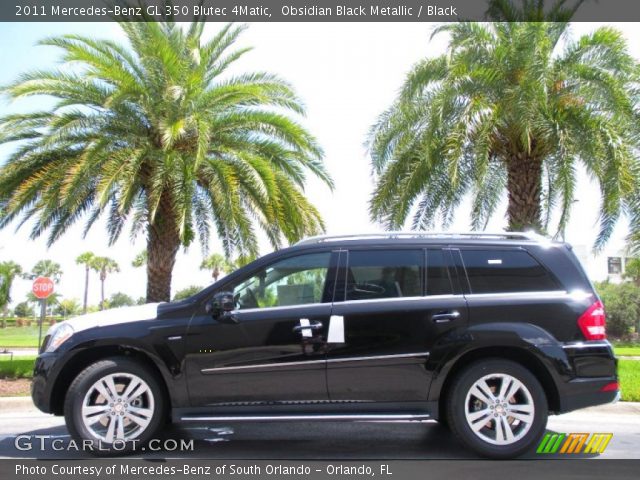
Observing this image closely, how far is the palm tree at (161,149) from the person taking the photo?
11758 millimetres

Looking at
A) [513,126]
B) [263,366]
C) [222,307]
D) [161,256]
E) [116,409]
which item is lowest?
[116,409]

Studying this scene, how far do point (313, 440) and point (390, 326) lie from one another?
164 centimetres

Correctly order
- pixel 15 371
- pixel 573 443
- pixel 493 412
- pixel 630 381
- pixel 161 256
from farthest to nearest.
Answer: pixel 161 256 → pixel 15 371 → pixel 630 381 → pixel 573 443 → pixel 493 412

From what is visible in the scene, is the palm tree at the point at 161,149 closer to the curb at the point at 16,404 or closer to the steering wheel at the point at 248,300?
the curb at the point at 16,404

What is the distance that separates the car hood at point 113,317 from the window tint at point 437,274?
2.53 m

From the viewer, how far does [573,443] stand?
6133 millimetres

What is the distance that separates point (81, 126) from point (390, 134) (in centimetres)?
618

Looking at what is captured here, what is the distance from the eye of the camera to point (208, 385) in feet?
18.2

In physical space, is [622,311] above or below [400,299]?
below

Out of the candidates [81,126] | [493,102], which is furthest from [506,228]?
[81,126]

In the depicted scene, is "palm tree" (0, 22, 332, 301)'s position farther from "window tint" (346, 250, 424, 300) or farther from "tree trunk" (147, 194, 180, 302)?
"window tint" (346, 250, 424, 300)

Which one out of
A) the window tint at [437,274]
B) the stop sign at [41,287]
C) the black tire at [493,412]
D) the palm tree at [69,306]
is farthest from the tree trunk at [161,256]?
the palm tree at [69,306]

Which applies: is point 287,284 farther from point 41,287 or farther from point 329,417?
point 41,287

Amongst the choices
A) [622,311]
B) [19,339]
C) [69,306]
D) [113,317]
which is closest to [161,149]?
[113,317]
